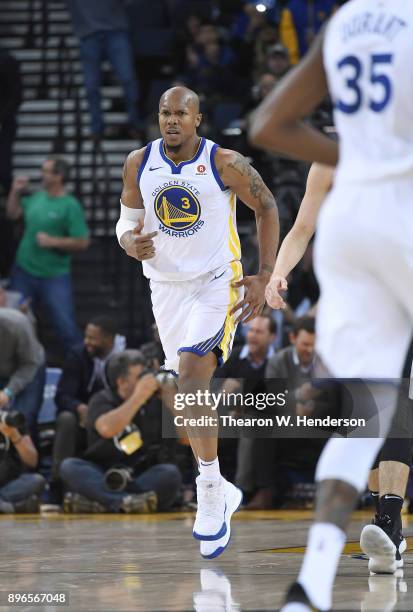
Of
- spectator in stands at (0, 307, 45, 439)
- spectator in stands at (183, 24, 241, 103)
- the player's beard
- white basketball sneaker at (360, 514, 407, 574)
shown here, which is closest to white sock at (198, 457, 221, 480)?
white basketball sneaker at (360, 514, 407, 574)

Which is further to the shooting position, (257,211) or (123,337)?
(123,337)

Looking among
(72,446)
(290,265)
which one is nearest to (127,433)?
(72,446)

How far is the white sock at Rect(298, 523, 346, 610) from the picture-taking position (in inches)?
138

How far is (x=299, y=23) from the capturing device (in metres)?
14.6

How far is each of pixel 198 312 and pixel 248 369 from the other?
12.2 ft

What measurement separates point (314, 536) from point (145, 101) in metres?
12.2

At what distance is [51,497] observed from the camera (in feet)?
33.1

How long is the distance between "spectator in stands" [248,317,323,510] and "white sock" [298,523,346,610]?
240 inches

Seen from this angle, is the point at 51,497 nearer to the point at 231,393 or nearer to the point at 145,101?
the point at 231,393

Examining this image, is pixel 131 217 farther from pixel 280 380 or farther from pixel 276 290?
pixel 280 380

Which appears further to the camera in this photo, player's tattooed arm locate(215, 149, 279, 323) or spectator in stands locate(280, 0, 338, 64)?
spectator in stands locate(280, 0, 338, 64)

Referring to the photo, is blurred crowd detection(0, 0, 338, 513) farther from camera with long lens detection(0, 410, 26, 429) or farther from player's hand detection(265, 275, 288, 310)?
player's hand detection(265, 275, 288, 310)

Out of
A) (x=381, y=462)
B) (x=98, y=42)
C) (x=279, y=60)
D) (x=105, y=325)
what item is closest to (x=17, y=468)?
(x=105, y=325)

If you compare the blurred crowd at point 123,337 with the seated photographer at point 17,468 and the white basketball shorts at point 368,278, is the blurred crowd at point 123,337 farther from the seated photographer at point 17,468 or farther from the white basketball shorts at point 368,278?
the white basketball shorts at point 368,278
